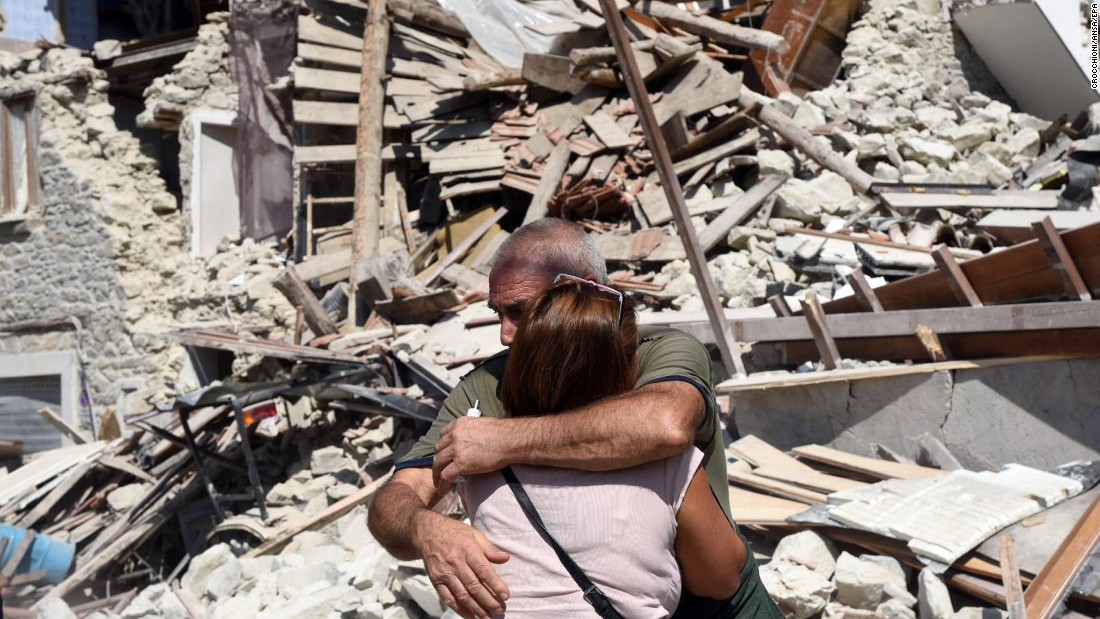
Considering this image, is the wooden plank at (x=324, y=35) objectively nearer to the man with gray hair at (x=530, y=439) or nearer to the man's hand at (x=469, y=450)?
the man with gray hair at (x=530, y=439)

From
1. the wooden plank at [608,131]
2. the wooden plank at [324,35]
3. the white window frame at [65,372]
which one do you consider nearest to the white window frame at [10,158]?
the white window frame at [65,372]

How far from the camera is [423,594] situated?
14.8 feet

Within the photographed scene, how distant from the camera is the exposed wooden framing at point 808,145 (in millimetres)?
8531

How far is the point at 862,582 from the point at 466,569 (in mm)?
2730

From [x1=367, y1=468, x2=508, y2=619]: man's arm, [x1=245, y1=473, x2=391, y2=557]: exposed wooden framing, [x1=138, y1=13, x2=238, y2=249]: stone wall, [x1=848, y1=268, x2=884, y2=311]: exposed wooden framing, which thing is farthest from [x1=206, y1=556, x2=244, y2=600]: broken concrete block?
[x1=138, y1=13, x2=238, y2=249]: stone wall

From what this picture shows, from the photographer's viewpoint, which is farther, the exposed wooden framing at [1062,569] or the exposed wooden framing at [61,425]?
the exposed wooden framing at [61,425]

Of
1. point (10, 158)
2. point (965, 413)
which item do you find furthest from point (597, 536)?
point (10, 158)

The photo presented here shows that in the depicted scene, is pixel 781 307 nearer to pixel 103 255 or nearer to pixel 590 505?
pixel 590 505

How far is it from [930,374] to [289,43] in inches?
396

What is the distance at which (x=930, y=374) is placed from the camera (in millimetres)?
5109

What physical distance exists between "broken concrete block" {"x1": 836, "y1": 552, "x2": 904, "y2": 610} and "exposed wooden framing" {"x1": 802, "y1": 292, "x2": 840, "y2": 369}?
6.21 ft

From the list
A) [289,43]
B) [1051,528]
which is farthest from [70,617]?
[289,43]

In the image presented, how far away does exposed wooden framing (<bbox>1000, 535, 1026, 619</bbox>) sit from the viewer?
3250 mm

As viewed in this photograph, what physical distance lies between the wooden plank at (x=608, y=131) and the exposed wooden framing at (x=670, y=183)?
4.10m
